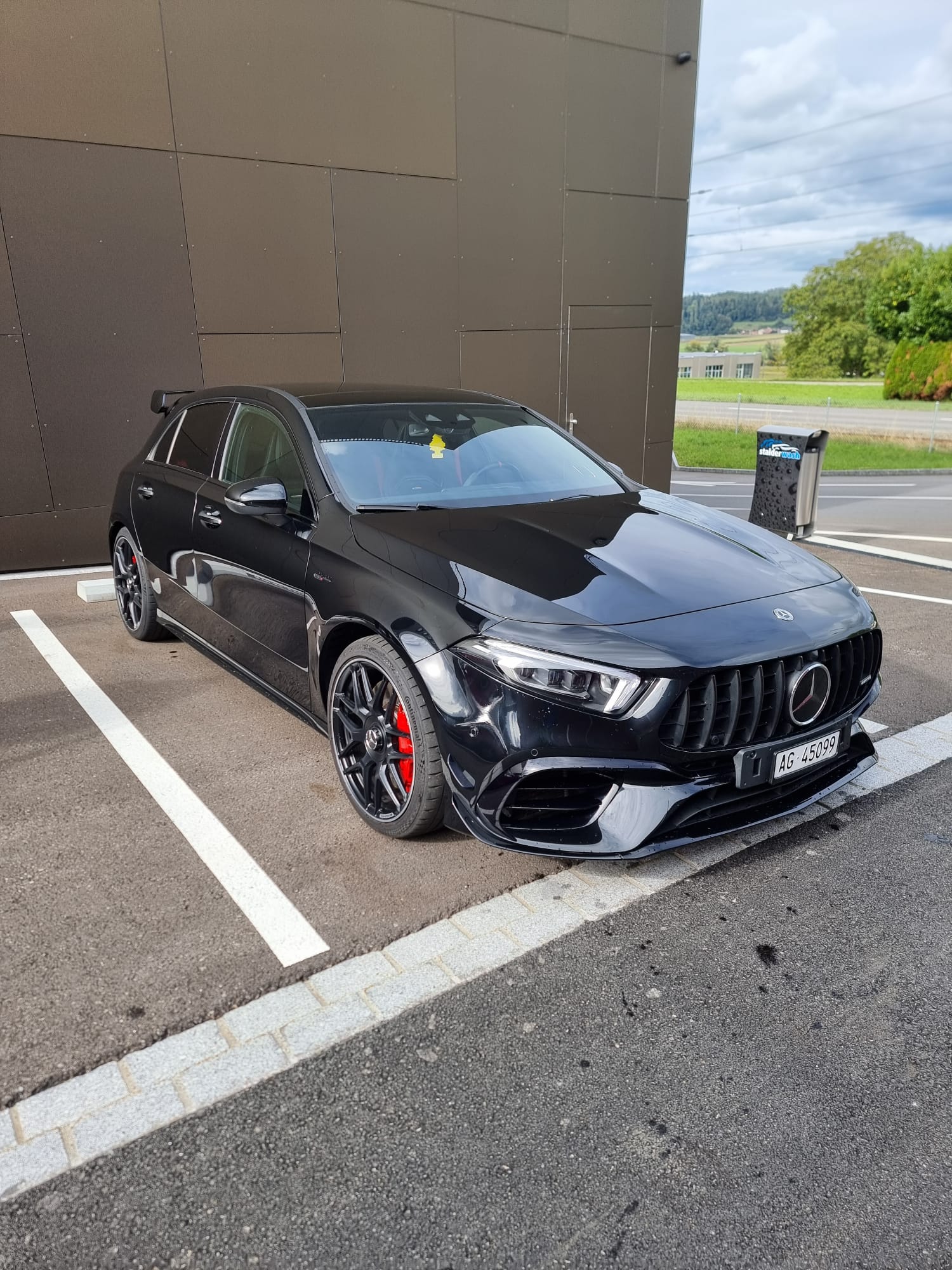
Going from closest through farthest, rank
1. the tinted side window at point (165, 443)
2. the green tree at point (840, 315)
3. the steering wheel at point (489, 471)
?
the steering wheel at point (489, 471) < the tinted side window at point (165, 443) < the green tree at point (840, 315)

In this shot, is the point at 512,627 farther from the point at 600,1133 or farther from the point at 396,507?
the point at 600,1133

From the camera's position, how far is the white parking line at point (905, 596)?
277 inches

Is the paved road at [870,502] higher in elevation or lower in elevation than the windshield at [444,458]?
lower

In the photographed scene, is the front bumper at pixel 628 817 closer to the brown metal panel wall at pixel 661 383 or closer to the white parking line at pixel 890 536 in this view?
the white parking line at pixel 890 536

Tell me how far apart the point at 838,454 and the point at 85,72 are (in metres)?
20.9

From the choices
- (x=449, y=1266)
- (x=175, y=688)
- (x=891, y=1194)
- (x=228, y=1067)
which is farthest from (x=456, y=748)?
(x=175, y=688)

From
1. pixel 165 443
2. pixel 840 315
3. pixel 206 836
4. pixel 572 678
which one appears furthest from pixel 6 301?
pixel 840 315

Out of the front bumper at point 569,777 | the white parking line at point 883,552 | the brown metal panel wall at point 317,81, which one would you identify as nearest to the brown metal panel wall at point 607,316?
the brown metal panel wall at point 317,81

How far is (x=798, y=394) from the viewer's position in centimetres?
6069

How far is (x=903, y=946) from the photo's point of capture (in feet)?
9.25

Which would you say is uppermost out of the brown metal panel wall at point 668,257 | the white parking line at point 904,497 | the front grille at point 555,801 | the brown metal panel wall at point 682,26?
the brown metal panel wall at point 682,26

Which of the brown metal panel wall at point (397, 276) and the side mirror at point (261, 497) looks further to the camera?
the brown metal panel wall at point (397, 276)

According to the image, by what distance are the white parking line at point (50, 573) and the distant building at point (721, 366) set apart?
10547 centimetres

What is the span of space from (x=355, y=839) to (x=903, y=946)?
194 centimetres
